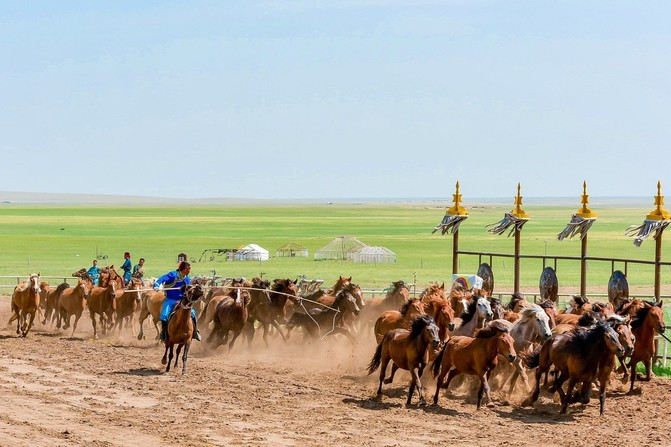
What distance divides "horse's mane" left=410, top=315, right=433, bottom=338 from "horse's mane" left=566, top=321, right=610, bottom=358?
1936mm

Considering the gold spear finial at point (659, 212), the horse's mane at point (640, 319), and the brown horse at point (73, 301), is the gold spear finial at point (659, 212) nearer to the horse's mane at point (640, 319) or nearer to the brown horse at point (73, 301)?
the horse's mane at point (640, 319)

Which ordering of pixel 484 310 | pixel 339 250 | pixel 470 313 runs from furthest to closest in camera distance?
pixel 339 250, pixel 470 313, pixel 484 310

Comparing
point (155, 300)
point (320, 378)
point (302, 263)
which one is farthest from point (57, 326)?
point (302, 263)

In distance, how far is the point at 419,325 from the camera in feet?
48.7

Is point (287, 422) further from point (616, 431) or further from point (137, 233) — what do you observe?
point (137, 233)

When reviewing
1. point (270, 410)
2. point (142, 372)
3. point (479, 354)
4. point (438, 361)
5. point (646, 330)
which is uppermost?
point (646, 330)

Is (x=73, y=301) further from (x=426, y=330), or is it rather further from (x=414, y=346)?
(x=426, y=330)

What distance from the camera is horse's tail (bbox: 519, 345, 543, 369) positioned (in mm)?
14954

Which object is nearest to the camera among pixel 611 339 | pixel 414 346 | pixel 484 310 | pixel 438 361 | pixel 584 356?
pixel 611 339

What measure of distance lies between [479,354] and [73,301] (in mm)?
13606

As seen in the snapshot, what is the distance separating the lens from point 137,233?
331 feet

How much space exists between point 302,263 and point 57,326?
34.6 metres

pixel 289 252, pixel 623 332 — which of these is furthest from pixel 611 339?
pixel 289 252

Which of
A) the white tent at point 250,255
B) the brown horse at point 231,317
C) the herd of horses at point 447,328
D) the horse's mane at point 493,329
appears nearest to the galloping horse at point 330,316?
the herd of horses at point 447,328
